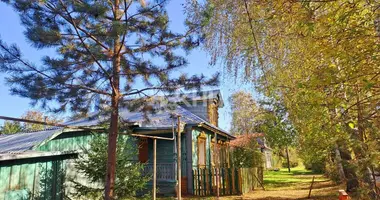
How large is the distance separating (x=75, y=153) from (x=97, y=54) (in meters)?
5.61

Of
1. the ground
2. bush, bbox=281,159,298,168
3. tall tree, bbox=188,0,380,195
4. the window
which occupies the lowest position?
the ground

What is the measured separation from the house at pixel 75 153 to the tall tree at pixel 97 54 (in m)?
0.51

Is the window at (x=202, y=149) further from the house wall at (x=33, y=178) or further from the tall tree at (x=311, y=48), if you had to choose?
the tall tree at (x=311, y=48)

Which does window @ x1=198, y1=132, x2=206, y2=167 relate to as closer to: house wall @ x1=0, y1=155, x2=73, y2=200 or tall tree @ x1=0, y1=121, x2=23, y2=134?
house wall @ x1=0, y1=155, x2=73, y2=200

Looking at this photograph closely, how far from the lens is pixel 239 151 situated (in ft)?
60.1

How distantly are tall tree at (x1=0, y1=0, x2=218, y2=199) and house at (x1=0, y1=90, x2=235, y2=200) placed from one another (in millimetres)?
506

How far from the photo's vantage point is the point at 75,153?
9.05 meters

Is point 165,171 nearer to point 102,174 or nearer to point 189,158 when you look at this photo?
point 189,158

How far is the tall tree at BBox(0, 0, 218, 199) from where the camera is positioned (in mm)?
4324

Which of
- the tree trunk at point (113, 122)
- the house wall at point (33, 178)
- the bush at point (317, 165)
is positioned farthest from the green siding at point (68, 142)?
the bush at point (317, 165)

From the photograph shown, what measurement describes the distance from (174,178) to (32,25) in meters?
9.42

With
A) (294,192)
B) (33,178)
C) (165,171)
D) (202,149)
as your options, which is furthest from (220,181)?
(33,178)

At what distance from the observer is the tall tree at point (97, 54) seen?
14.2ft

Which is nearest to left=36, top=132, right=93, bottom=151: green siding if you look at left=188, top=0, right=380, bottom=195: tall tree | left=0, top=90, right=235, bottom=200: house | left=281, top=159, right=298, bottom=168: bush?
left=0, top=90, right=235, bottom=200: house
